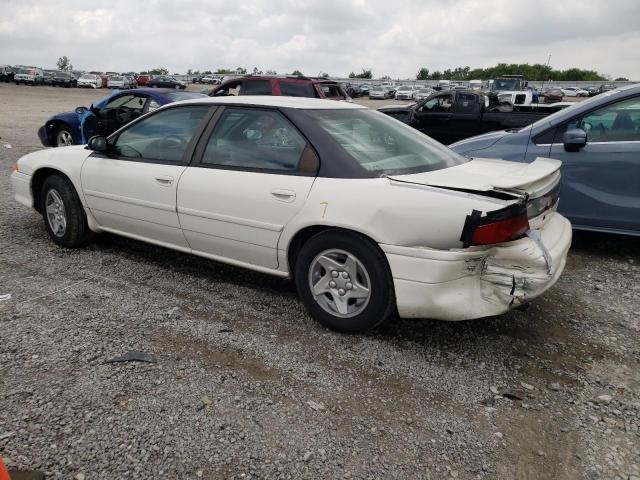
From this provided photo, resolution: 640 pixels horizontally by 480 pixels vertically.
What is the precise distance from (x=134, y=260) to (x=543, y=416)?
351 centimetres

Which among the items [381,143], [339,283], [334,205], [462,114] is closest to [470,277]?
[339,283]

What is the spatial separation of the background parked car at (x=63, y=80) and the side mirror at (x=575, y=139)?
52.4 m

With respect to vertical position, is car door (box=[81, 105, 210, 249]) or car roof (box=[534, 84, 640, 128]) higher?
car roof (box=[534, 84, 640, 128])

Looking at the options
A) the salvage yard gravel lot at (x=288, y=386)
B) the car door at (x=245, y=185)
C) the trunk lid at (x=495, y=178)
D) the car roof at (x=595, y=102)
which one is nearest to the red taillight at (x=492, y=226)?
the trunk lid at (x=495, y=178)

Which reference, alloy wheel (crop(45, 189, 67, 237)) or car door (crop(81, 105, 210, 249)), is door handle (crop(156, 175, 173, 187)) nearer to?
car door (crop(81, 105, 210, 249))

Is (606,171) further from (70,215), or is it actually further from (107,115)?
(107,115)

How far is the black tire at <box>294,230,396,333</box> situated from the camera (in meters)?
3.04

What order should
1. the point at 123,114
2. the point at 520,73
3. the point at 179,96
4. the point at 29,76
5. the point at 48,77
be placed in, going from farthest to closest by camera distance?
the point at 520,73
the point at 48,77
the point at 29,76
the point at 123,114
the point at 179,96

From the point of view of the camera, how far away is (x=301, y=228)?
3.27 meters

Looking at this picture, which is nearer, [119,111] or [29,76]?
[119,111]

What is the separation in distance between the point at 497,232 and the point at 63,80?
53.9 meters

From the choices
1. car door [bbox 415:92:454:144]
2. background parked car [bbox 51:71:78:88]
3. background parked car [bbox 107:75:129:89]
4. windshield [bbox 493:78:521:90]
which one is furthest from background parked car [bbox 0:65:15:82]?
car door [bbox 415:92:454:144]

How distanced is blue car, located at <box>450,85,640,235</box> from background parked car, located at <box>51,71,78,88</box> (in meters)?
52.3

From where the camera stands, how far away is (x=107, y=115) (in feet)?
29.8
